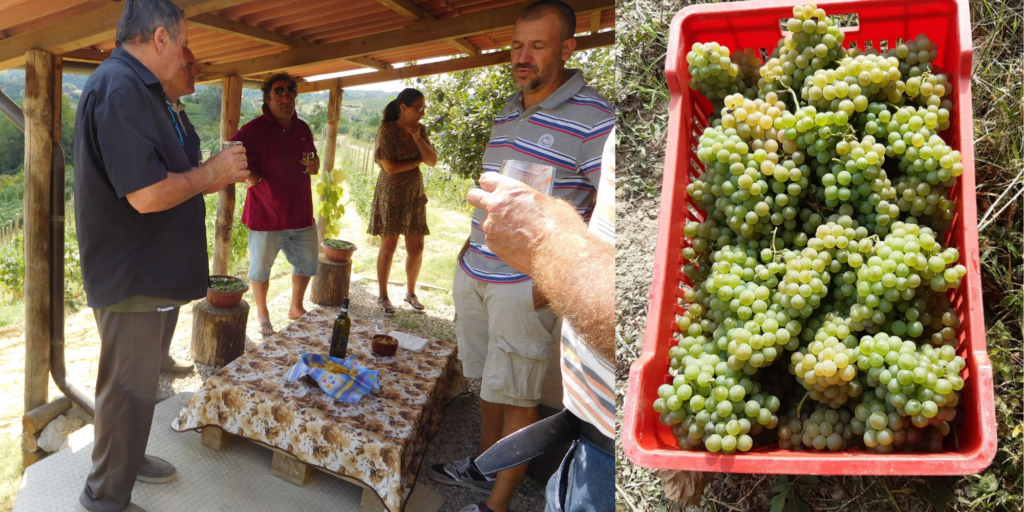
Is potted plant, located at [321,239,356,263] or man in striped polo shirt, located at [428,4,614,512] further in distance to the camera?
potted plant, located at [321,239,356,263]

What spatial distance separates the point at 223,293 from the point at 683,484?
137 inches

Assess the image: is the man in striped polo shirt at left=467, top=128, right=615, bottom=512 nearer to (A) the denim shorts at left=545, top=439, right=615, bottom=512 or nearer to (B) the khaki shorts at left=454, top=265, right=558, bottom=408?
(A) the denim shorts at left=545, top=439, right=615, bottom=512

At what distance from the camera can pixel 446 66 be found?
5141 millimetres

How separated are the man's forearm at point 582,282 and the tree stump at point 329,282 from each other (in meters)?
4.43

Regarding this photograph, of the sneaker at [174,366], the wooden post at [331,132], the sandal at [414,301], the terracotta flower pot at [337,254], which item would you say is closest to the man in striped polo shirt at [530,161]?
the sneaker at [174,366]

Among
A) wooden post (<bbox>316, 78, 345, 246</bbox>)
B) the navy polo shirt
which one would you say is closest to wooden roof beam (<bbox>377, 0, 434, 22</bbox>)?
the navy polo shirt

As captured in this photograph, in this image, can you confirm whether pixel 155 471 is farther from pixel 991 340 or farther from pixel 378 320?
pixel 991 340

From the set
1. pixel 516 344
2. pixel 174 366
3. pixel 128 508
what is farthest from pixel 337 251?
pixel 516 344

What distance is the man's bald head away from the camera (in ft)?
7.32

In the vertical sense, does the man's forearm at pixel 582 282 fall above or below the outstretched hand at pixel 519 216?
below

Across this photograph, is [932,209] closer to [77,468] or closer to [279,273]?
[77,468]

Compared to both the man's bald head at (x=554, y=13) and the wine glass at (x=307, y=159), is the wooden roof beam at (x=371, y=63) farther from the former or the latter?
the man's bald head at (x=554, y=13)

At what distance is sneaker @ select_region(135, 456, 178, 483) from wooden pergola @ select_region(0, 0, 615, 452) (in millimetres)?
1207

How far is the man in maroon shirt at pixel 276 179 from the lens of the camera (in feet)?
12.7
